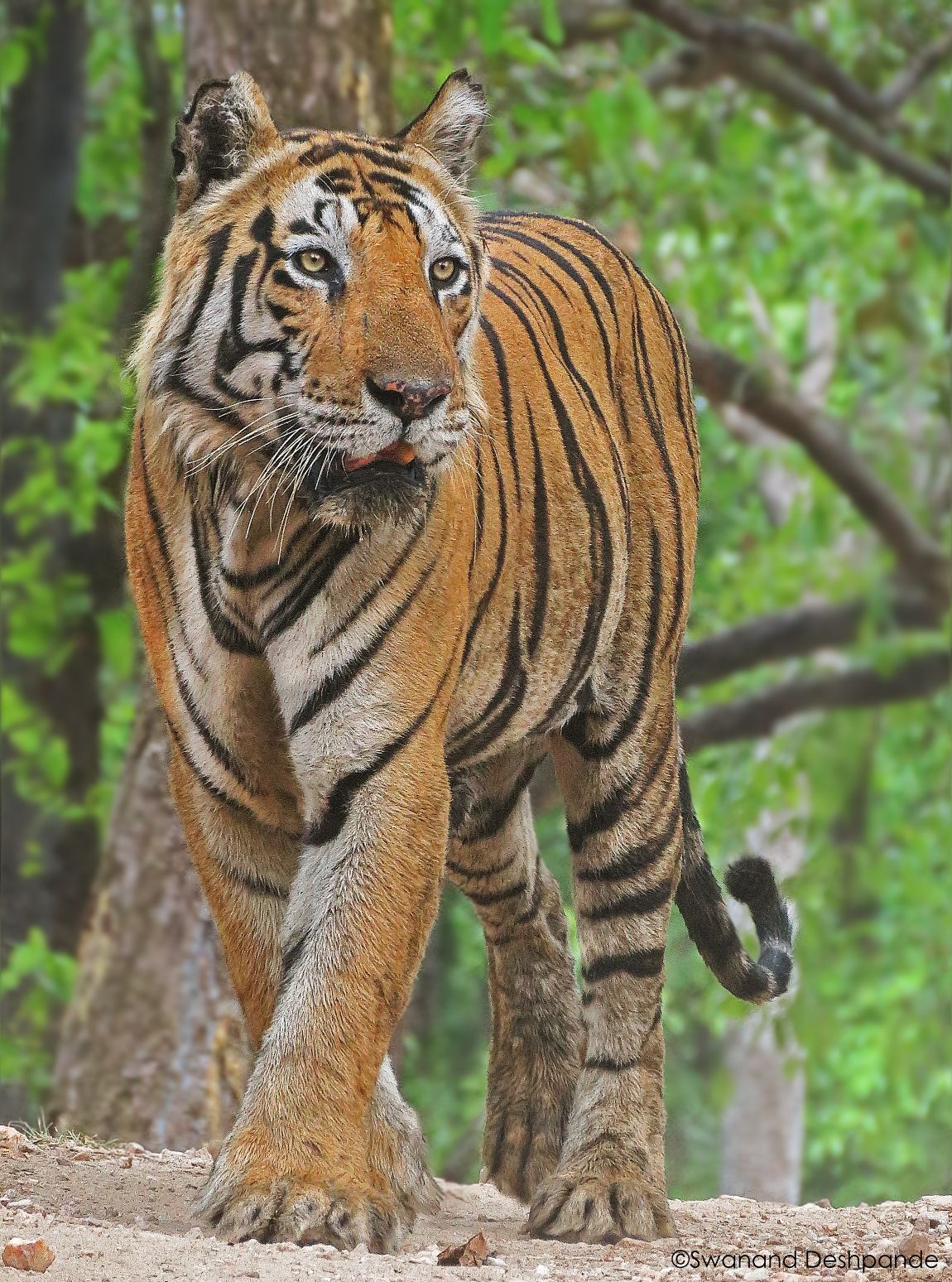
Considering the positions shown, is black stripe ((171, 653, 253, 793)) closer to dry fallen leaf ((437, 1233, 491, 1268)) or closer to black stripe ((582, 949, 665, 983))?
dry fallen leaf ((437, 1233, 491, 1268))

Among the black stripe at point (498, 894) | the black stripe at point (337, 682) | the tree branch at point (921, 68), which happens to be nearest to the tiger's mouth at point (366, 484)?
the black stripe at point (337, 682)

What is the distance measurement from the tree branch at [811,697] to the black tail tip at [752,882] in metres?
2.77

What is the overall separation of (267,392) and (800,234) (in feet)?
30.4

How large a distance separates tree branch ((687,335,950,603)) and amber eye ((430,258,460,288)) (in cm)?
476

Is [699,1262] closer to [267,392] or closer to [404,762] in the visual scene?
[404,762]

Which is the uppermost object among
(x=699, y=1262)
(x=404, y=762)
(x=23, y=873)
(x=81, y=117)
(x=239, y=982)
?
(x=81, y=117)

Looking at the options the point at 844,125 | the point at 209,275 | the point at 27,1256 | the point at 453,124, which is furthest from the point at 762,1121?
the point at 27,1256

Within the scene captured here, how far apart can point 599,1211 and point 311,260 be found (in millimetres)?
1887

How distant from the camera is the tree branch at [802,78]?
945 centimetres

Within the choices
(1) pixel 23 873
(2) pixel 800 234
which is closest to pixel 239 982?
(1) pixel 23 873

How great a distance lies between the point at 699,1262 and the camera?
11.1ft

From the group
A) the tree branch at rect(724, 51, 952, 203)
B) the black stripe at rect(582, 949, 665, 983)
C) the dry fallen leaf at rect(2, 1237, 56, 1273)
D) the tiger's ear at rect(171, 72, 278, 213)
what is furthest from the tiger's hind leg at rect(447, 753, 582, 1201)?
the tree branch at rect(724, 51, 952, 203)

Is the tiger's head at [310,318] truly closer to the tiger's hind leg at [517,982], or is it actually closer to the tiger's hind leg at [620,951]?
the tiger's hind leg at [620,951]

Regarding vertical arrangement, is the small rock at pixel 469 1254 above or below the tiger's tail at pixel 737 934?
below
